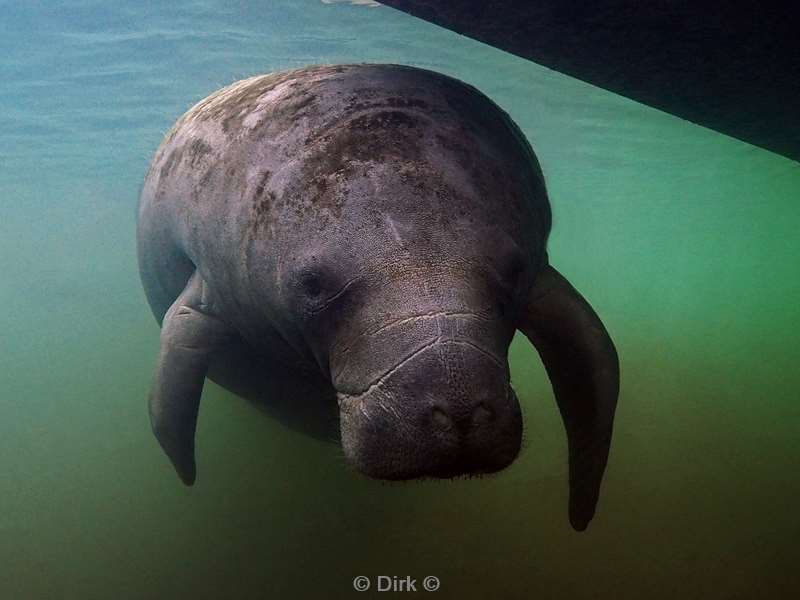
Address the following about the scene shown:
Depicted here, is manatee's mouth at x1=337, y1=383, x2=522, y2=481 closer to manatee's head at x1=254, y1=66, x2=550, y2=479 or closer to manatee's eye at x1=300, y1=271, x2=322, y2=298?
manatee's head at x1=254, y1=66, x2=550, y2=479

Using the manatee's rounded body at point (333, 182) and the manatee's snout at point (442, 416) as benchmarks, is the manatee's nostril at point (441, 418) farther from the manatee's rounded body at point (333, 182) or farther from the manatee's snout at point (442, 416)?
the manatee's rounded body at point (333, 182)

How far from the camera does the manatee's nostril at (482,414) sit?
196cm

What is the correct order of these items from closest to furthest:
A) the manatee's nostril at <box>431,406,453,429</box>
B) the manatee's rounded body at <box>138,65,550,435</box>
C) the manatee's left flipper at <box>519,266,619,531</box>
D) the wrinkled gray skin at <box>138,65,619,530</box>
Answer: the manatee's nostril at <box>431,406,453,429</box>, the wrinkled gray skin at <box>138,65,619,530</box>, the manatee's rounded body at <box>138,65,550,435</box>, the manatee's left flipper at <box>519,266,619,531</box>

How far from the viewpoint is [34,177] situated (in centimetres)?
2312

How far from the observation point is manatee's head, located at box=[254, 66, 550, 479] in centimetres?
201

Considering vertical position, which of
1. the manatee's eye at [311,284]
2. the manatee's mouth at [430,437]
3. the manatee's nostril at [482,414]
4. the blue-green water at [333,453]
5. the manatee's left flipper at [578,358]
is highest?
the manatee's eye at [311,284]

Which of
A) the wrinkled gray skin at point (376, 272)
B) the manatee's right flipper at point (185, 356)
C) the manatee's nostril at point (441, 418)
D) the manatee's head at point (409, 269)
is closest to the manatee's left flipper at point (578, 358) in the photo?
the wrinkled gray skin at point (376, 272)

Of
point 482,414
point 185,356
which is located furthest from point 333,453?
point 482,414

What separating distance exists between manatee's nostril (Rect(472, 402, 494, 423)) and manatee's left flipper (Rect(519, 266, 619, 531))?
141 centimetres

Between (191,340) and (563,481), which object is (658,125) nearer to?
(563,481)

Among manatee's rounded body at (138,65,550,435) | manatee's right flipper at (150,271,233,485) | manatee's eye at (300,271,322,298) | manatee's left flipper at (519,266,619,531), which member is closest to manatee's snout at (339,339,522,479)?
manatee's rounded body at (138,65,550,435)

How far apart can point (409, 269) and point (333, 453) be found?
3.85 m

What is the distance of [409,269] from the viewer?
217 cm

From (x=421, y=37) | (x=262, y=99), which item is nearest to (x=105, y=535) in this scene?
(x=262, y=99)
